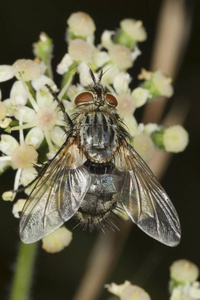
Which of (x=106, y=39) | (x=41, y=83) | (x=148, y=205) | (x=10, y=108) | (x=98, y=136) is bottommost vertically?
(x=148, y=205)

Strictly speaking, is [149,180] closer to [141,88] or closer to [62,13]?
[141,88]

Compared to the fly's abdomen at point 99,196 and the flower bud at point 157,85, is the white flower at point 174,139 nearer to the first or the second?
the flower bud at point 157,85

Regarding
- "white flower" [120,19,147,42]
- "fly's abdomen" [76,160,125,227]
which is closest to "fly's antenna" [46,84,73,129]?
"fly's abdomen" [76,160,125,227]

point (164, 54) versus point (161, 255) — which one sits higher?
point (164, 54)

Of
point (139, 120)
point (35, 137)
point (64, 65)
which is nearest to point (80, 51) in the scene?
point (64, 65)

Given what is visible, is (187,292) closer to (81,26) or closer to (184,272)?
(184,272)

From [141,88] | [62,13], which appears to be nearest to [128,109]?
[141,88]

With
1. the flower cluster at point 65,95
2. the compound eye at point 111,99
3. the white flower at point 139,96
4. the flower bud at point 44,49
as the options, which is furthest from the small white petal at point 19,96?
the white flower at point 139,96
